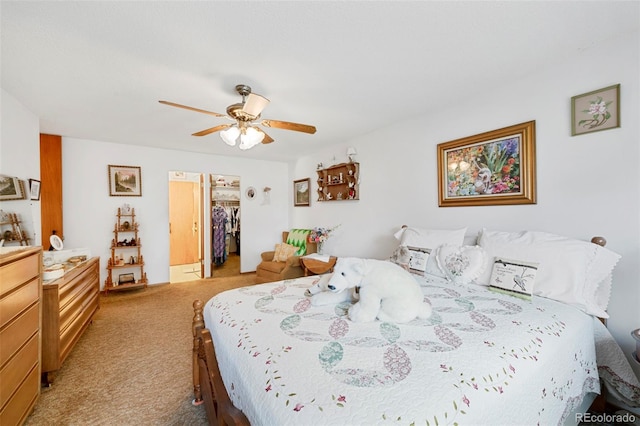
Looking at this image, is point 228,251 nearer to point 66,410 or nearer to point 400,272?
point 66,410

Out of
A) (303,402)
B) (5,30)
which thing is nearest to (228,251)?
(5,30)

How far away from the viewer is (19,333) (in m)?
1.48

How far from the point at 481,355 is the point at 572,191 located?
168 cm

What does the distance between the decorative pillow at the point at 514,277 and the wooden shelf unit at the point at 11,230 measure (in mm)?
3885

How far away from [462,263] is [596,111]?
138cm

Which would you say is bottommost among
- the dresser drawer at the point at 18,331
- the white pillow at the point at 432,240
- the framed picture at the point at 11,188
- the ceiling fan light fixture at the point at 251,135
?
the dresser drawer at the point at 18,331

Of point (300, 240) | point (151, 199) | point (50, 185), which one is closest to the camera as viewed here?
point (50, 185)

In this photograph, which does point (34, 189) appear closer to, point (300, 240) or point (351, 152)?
point (300, 240)

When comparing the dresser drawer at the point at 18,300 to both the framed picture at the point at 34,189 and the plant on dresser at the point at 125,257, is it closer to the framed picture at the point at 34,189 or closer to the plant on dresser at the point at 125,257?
the framed picture at the point at 34,189

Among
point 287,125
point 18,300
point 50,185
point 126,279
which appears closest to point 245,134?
point 287,125

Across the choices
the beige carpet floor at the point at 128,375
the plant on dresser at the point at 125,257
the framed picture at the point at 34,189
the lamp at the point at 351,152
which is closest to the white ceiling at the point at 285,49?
the framed picture at the point at 34,189

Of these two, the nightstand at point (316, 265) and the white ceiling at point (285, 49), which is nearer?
the white ceiling at point (285, 49)

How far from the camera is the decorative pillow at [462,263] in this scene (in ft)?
6.29

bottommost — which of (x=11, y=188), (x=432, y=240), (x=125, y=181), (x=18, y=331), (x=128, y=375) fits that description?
(x=128, y=375)
